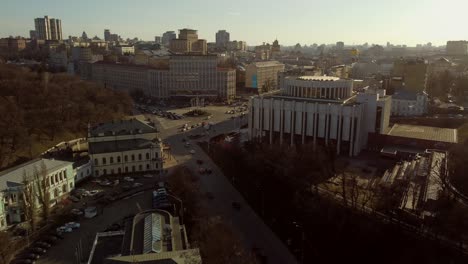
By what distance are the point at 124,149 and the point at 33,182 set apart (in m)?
11.2

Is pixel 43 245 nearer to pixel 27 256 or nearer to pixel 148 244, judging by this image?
pixel 27 256

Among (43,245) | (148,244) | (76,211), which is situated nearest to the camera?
(148,244)

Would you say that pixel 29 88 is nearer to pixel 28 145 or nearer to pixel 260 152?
pixel 28 145

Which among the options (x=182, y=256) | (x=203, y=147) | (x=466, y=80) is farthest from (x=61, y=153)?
(x=466, y=80)

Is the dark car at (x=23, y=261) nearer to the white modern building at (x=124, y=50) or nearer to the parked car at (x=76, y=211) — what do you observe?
the parked car at (x=76, y=211)

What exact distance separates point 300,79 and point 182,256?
40250mm

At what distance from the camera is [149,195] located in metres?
37.0

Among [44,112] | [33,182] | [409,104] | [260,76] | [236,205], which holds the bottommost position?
[236,205]

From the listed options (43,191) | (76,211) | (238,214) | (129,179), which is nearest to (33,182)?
(43,191)

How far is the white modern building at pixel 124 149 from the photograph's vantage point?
137ft

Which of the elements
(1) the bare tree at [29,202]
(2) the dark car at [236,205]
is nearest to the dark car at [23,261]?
(1) the bare tree at [29,202]

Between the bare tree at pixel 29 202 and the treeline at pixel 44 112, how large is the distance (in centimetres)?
1135

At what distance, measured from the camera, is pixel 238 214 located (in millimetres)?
33406

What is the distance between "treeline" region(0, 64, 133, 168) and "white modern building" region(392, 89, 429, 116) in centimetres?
4770
